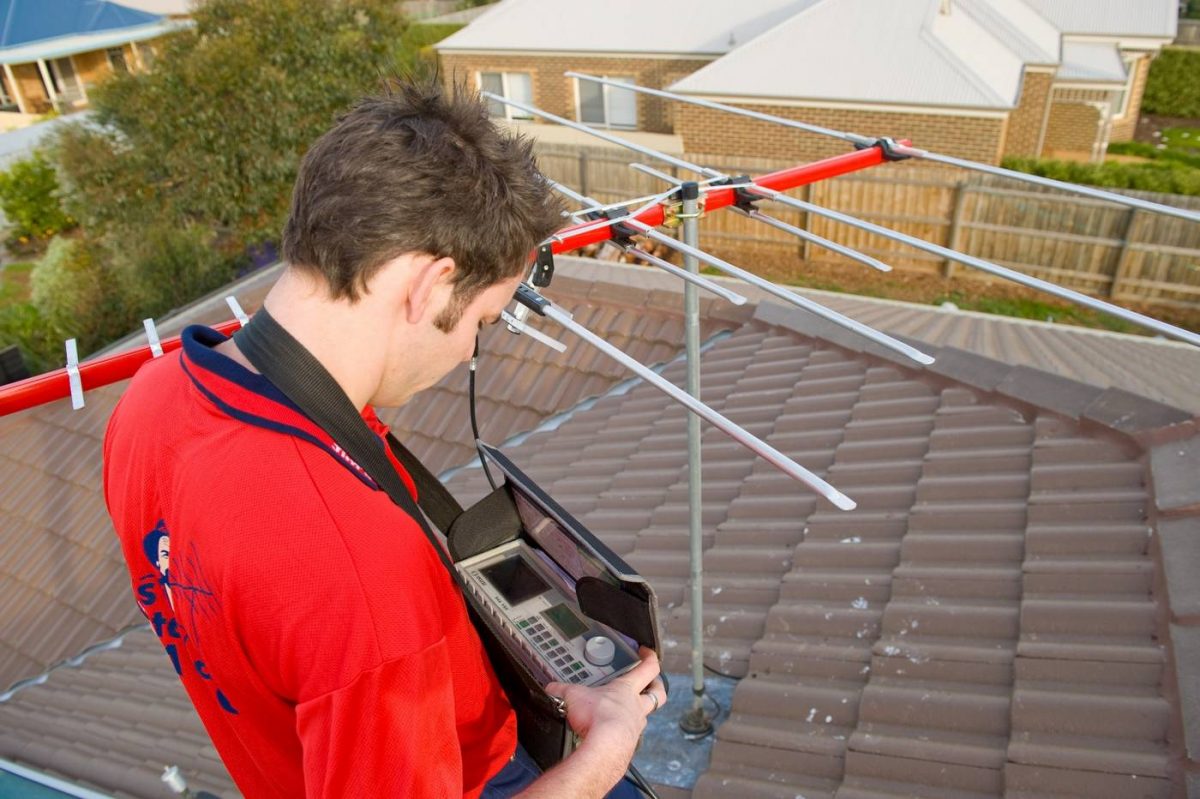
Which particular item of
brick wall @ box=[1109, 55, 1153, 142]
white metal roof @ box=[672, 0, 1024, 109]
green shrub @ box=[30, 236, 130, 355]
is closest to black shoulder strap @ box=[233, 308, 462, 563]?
green shrub @ box=[30, 236, 130, 355]

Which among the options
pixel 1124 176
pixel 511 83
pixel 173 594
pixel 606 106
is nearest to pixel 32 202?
pixel 511 83

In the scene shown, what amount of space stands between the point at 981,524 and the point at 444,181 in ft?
9.38

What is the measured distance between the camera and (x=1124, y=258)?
13.9 m

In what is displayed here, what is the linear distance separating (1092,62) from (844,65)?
24.8ft

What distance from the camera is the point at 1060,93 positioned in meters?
19.6

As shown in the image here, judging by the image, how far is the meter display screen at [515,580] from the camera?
2094 millimetres

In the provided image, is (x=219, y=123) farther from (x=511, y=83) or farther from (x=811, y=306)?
(x=811, y=306)

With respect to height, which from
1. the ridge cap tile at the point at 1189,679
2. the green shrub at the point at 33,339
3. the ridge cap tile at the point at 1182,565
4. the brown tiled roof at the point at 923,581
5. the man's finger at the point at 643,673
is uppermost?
the man's finger at the point at 643,673

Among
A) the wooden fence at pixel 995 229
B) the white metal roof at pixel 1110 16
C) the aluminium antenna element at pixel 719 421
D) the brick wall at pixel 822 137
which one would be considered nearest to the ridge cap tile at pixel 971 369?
the aluminium antenna element at pixel 719 421

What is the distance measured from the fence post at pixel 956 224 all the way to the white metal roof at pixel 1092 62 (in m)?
6.04

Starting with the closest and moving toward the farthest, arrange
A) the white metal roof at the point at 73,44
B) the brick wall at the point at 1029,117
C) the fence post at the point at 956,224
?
the fence post at the point at 956,224 < the brick wall at the point at 1029,117 < the white metal roof at the point at 73,44

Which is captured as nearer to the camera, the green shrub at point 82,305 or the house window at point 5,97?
the green shrub at point 82,305

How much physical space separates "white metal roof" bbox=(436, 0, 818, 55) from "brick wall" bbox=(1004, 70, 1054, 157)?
17.6 ft

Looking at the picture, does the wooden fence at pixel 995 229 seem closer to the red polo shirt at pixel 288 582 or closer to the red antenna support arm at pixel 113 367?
the red antenna support arm at pixel 113 367
